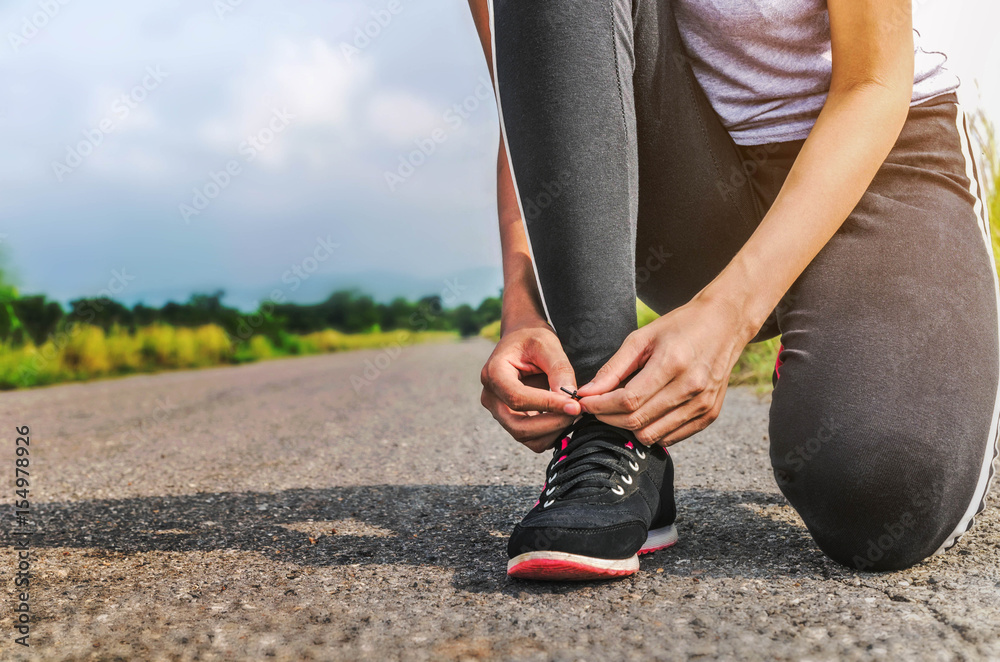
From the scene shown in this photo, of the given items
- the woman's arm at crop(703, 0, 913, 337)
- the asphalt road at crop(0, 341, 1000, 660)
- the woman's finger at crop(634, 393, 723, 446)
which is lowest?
the asphalt road at crop(0, 341, 1000, 660)

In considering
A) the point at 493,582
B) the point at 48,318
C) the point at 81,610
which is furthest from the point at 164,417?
the point at 48,318

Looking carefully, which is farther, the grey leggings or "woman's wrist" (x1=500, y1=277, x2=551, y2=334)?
"woman's wrist" (x1=500, y1=277, x2=551, y2=334)

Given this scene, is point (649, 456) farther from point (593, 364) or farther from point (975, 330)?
point (975, 330)

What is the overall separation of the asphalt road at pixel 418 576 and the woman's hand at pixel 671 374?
226mm

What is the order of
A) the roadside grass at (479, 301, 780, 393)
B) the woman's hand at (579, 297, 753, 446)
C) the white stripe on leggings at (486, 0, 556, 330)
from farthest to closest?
the roadside grass at (479, 301, 780, 393)
the white stripe on leggings at (486, 0, 556, 330)
the woman's hand at (579, 297, 753, 446)

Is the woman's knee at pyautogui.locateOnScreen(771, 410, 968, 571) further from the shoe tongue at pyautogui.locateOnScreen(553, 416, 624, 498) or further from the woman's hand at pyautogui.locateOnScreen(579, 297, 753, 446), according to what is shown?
the shoe tongue at pyautogui.locateOnScreen(553, 416, 624, 498)

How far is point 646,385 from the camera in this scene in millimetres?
890

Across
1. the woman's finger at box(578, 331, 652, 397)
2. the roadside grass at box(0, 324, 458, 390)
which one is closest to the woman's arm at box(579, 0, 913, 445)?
the woman's finger at box(578, 331, 652, 397)

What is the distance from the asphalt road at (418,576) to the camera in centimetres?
78

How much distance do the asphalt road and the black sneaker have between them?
4 centimetres

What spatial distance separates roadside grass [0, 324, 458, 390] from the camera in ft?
19.5

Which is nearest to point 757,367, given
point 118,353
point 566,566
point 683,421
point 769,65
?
point 769,65

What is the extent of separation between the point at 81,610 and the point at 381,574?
0.40 m

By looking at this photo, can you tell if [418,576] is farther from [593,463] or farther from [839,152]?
[839,152]
